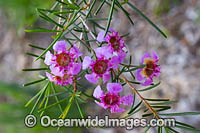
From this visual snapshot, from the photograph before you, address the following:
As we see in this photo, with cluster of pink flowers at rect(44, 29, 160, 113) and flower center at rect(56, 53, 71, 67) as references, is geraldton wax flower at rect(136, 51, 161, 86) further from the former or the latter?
flower center at rect(56, 53, 71, 67)

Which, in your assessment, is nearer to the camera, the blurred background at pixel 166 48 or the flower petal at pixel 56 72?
the flower petal at pixel 56 72

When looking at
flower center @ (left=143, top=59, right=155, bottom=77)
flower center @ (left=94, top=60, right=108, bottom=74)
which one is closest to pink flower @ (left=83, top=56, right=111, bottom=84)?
flower center @ (left=94, top=60, right=108, bottom=74)

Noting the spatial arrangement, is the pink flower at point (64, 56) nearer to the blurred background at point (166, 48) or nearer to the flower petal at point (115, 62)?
the flower petal at point (115, 62)

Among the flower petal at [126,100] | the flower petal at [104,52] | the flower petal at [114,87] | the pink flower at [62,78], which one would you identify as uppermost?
the flower petal at [104,52]

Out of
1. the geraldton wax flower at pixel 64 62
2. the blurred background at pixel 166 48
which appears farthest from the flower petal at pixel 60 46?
the blurred background at pixel 166 48

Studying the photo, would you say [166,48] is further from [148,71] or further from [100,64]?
[100,64]

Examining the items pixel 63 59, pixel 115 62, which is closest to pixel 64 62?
pixel 63 59

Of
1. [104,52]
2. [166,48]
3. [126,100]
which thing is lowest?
[126,100]
